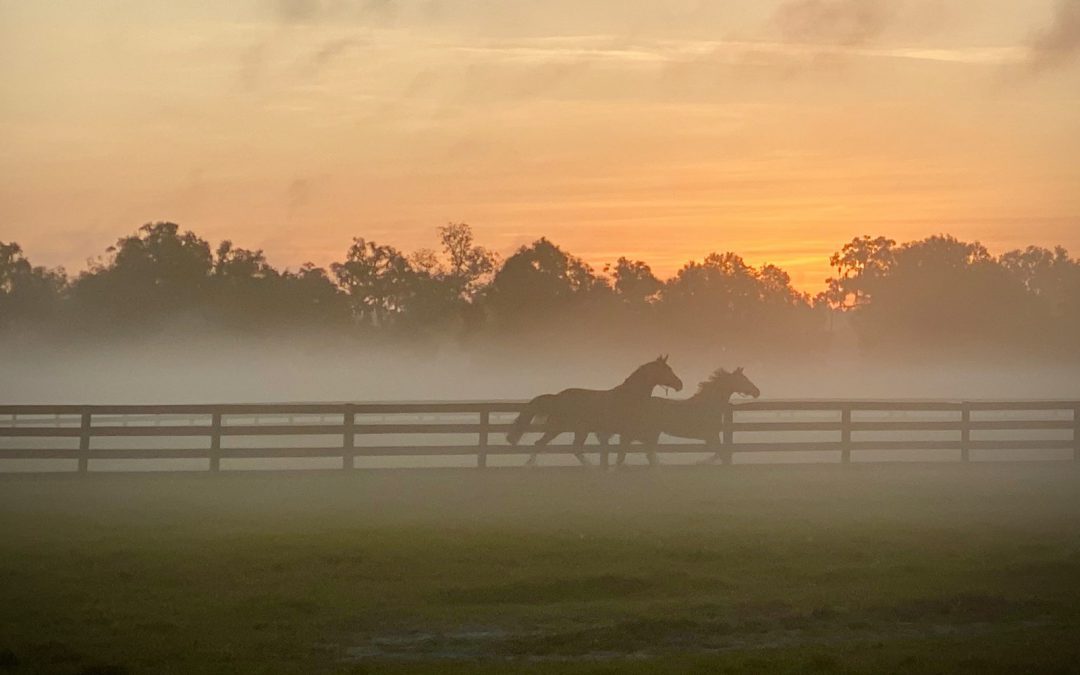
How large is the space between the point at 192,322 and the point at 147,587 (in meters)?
58.0

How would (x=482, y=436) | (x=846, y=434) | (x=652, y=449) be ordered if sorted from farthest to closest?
(x=846, y=434) → (x=652, y=449) → (x=482, y=436)

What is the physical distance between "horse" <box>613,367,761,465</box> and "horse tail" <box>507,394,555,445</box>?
127cm

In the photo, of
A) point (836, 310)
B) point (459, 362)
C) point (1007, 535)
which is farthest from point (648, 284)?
point (1007, 535)

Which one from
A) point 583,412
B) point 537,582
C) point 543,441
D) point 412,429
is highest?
point 583,412

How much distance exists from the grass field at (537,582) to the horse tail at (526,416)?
4251 millimetres

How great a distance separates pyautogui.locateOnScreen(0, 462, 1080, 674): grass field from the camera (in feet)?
27.7

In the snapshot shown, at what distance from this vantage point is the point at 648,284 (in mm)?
74938

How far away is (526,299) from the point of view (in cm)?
6662

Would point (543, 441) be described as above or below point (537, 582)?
above

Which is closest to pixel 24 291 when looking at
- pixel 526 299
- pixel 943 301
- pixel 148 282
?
pixel 148 282

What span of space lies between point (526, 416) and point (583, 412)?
0.99 metres

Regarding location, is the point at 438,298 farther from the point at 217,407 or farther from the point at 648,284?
the point at 217,407

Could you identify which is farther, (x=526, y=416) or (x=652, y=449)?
(x=526, y=416)

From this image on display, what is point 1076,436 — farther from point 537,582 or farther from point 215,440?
point 537,582
